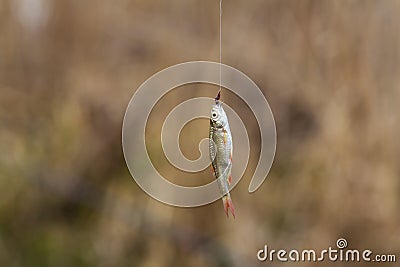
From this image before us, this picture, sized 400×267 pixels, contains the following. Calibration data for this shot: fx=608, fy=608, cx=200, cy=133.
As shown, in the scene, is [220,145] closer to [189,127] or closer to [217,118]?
[217,118]

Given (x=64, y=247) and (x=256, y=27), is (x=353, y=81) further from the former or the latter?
(x=64, y=247)

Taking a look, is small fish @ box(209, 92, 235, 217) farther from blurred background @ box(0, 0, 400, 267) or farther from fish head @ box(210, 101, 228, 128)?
blurred background @ box(0, 0, 400, 267)

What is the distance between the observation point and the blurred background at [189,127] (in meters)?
2.47

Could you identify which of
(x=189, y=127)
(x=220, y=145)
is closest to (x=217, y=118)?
(x=220, y=145)

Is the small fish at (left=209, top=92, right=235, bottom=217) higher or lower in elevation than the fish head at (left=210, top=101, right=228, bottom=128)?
lower

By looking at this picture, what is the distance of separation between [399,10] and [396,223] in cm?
86

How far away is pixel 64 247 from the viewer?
2607mm

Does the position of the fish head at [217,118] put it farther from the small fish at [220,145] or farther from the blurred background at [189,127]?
the blurred background at [189,127]

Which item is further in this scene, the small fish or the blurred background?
the blurred background

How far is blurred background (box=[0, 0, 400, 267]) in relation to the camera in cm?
247

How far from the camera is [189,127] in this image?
8.30 ft

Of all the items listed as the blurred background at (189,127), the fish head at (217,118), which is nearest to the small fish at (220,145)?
the fish head at (217,118)

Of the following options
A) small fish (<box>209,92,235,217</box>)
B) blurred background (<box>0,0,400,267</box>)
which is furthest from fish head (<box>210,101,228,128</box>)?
blurred background (<box>0,0,400,267</box>)

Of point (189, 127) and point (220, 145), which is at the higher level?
point (189, 127)
